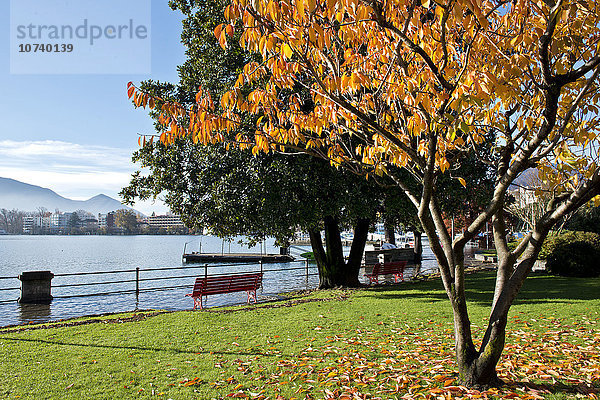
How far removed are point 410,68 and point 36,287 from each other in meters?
14.4

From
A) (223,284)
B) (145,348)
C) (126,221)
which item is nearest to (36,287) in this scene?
(223,284)

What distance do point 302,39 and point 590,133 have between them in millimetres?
3948

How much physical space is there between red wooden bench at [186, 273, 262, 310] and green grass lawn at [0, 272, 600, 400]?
1.76 meters

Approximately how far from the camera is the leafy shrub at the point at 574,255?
15727 mm

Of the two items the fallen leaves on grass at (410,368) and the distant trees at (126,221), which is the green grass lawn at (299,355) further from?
the distant trees at (126,221)

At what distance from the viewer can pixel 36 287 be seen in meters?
14.3

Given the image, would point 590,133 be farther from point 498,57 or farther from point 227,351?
point 227,351

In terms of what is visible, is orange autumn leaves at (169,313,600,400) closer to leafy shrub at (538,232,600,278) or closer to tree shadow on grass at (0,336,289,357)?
tree shadow on grass at (0,336,289,357)

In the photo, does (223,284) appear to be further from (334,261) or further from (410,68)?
(410,68)

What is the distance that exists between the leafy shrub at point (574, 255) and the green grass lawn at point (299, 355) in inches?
245

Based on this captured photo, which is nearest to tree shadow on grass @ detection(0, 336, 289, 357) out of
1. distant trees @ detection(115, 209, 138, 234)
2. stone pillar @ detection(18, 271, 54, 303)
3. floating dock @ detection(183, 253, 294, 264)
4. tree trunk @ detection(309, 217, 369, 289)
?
stone pillar @ detection(18, 271, 54, 303)

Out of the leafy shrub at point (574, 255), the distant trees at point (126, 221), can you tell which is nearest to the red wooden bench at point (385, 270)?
the leafy shrub at point (574, 255)

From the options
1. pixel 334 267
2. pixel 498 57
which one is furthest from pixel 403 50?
pixel 334 267

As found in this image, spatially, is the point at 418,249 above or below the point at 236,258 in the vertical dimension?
above
